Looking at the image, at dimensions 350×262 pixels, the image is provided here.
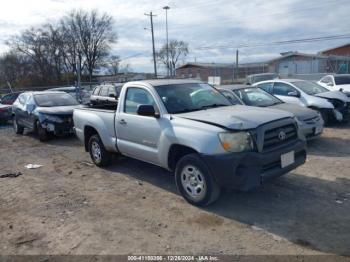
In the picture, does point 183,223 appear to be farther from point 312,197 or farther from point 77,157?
point 77,157

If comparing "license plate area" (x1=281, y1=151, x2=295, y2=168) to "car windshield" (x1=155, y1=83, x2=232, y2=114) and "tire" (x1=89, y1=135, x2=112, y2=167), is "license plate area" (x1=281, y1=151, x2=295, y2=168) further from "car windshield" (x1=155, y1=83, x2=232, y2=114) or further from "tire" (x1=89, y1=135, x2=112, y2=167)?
"tire" (x1=89, y1=135, x2=112, y2=167)

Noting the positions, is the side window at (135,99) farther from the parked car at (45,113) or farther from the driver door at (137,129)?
the parked car at (45,113)

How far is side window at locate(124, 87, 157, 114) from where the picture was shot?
564 centimetres

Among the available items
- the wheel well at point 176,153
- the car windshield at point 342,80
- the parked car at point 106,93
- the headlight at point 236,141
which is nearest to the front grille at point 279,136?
the headlight at point 236,141

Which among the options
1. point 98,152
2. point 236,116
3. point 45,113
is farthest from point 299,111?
point 45,113

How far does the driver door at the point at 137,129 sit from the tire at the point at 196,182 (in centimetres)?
66

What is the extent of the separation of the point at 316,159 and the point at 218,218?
3.50 m

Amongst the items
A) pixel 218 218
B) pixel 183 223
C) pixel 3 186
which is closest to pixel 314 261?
pixel 218 218

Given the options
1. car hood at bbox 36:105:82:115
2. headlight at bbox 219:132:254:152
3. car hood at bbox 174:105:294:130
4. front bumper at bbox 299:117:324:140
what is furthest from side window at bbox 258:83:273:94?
headlight at bbox 219:132:254:152

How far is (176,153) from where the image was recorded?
5.09 metres

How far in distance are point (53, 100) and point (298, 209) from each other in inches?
367

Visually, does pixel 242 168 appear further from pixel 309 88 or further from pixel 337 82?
pixel 337 82

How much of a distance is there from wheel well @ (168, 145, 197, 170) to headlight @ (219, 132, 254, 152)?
62 cm

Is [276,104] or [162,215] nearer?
[162,215]
